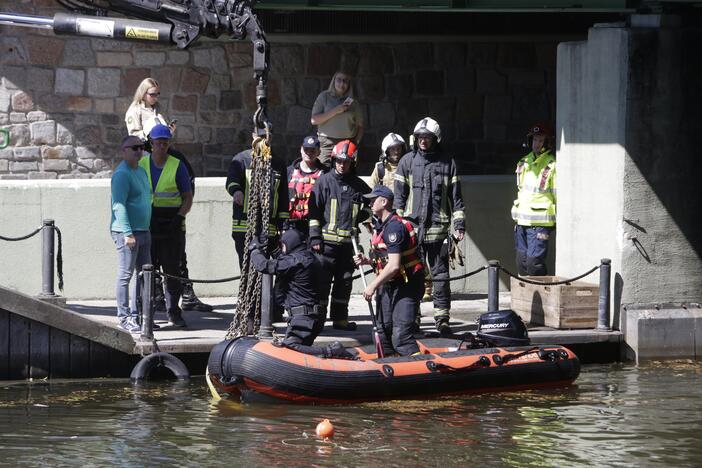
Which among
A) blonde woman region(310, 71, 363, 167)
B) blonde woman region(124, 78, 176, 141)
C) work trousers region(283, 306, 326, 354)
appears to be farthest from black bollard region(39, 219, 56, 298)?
blonde woman region(310, 71, 363, 167)

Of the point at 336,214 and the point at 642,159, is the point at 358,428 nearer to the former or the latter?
the point at 336,214

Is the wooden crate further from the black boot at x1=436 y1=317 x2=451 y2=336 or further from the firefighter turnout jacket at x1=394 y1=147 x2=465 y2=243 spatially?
the firefighter turnout jacket at x1=394 y1=147 x2=465 y2=243

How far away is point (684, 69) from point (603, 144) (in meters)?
1.11

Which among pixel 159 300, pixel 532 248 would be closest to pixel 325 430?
pixel 159 300

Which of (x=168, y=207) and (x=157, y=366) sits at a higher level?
(x=168, y=207)

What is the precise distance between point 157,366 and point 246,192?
206 centimetres

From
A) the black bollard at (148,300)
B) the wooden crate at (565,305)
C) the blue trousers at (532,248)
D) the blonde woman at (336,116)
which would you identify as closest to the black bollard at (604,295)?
the wooden crate at (565,305)

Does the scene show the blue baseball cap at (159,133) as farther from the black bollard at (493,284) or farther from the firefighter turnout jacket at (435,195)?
the black bollard at (493,284)

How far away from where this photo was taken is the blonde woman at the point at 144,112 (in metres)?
15.9

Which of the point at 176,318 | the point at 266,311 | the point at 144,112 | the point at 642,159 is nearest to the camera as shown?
the point at 266,311

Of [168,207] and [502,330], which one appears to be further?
[168,207]

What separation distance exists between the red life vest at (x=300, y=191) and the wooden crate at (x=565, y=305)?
260cm

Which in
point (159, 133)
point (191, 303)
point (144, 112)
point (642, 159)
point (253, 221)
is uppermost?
point (144, 112)

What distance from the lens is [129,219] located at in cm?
1447
